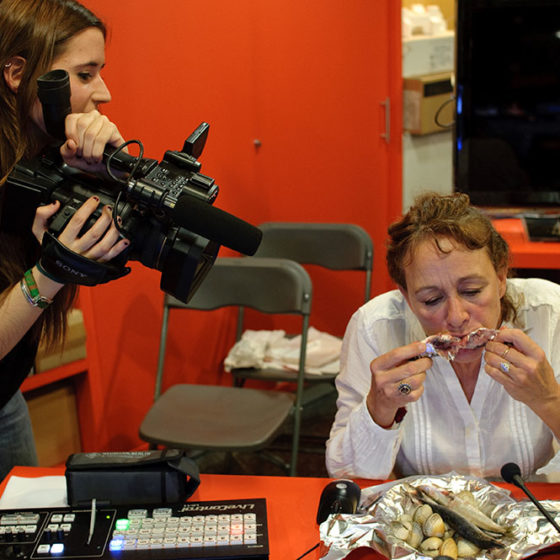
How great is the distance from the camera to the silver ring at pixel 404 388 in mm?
1362

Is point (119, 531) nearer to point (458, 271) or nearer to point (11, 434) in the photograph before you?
point (11, 434)

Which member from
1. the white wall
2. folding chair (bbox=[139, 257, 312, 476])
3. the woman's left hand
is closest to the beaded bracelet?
the woman's left hand

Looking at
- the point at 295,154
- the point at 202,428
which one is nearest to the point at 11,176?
the point at 202,428

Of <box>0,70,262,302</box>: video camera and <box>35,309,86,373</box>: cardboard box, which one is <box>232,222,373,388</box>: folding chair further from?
<box>0,70,262,302</box>: video camera

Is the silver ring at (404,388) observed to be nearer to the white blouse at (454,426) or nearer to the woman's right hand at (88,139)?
the white blouse at (454,426)

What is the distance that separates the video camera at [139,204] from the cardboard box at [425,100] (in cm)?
262

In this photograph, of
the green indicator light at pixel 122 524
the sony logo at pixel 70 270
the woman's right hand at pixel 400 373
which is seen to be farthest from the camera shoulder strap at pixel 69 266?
the woman's right hand at pixel 400 373

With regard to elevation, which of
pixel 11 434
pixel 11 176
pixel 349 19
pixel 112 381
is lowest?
pixel 112 381

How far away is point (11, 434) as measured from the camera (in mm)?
1646

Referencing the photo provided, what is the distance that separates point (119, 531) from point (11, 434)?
1.67 ft

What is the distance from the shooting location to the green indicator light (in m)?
1.25

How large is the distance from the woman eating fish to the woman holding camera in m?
0.56

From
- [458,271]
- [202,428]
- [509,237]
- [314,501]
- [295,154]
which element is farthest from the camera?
[295,154]

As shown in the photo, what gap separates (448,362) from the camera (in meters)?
1.55
